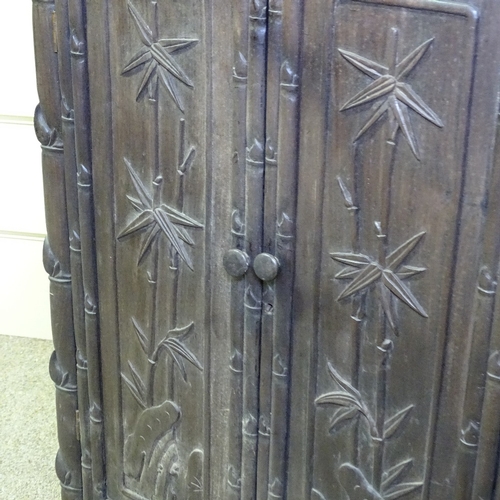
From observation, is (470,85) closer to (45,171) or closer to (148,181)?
(148,181)

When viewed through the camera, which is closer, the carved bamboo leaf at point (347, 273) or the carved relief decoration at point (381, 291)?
the carved relief decoration at point (381, 291)

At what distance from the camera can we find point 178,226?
1.38 m

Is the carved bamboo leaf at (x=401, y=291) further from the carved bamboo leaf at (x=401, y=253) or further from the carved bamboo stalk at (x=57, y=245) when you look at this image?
the carved bamboo stalk at (x=57, y=245)

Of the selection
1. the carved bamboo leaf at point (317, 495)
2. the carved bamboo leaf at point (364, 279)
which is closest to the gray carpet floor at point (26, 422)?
the carved bamboo leaf at point (317, 495)

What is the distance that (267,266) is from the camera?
128 centimetres

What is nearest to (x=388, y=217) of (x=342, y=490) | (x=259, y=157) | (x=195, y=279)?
(x=259, y=157)

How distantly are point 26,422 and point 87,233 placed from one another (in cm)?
84

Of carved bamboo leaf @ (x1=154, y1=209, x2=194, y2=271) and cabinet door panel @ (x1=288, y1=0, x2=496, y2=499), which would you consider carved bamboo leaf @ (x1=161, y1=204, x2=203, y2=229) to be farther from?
cabinet door panel @ (x1=288, y1=0, x2=496, y2=499)

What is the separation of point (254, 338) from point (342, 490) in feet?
0.92

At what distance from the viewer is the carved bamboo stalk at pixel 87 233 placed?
1.35 meters

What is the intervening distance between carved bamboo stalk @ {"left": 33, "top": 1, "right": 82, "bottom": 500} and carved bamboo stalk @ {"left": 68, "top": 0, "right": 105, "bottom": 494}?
0.14ft

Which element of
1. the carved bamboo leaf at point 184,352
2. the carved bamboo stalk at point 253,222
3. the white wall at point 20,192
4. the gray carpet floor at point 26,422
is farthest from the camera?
the white wall at point 20,192

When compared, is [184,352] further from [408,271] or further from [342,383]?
[408,271]

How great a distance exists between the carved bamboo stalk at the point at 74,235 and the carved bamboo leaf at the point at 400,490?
1.94ft
